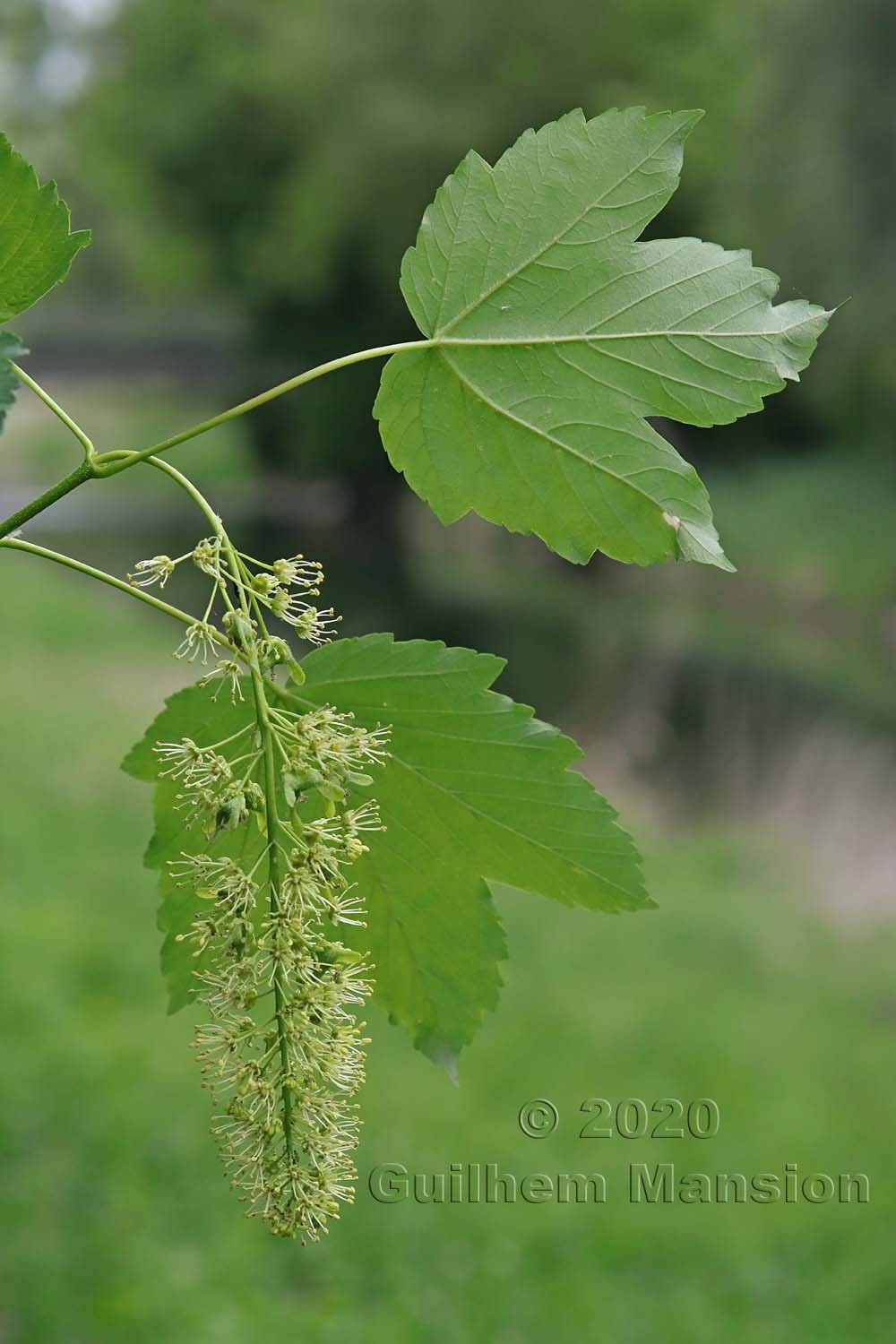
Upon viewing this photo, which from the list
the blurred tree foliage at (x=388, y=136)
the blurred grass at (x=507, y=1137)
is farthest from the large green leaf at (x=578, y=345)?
the blurred tree foliage at (x=388, y=136)

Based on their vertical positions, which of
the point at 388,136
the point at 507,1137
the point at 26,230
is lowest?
the point at 507,1137

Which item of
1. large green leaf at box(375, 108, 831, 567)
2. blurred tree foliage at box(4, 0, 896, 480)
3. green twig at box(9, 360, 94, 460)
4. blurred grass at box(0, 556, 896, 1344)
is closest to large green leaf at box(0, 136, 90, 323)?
green twig at box(9, 360, 94, 460)

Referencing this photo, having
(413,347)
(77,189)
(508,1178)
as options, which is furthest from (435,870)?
(77,189)

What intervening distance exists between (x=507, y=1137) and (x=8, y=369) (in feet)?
17.5

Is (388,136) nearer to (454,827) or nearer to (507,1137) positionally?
(507,1137)

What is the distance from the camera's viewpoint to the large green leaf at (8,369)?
0.52 meters

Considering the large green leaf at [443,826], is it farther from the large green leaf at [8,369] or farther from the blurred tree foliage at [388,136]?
the blurred tree foliage at [388,136]

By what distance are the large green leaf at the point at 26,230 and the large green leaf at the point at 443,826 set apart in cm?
22

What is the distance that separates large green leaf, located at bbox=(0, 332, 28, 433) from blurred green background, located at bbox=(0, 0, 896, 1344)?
415 centimetres

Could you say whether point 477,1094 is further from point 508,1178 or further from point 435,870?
point 435,870

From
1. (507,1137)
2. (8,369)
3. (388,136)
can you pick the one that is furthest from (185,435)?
(388,136)

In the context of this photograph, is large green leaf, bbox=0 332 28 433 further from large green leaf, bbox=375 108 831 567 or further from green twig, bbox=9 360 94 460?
large green leaf, bbox=375 108 831 567

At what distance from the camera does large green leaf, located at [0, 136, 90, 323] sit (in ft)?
1.97

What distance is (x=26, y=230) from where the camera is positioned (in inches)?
23.8
